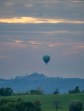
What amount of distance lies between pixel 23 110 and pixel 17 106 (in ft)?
5.91

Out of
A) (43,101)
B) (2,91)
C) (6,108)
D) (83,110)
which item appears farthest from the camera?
(2,91)

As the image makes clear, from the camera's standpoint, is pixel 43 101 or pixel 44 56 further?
pixel 44 56

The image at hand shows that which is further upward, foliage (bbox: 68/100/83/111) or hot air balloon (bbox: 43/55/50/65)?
hot air balloon (bbox: 43/55/50/65)

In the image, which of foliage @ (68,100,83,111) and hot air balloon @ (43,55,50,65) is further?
hot air balloon @ (43,55,50,65)

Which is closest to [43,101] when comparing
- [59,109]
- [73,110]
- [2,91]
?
[59,109]

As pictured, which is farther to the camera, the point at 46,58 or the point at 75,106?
the point at 46,58

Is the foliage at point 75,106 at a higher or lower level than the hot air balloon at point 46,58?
lower

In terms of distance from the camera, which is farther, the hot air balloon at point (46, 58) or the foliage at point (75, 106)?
the hot air balloon at point (46, 58)

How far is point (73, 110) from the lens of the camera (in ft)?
166

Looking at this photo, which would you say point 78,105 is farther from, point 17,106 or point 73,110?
point 17,106

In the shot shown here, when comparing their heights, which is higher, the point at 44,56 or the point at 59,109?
the point at 44,56

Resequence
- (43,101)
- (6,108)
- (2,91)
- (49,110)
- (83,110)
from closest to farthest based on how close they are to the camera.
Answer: (6,108) < (83,110) < (49,110) < (43,101) < (2,91)

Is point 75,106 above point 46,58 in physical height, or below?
below

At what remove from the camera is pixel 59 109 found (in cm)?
5897
